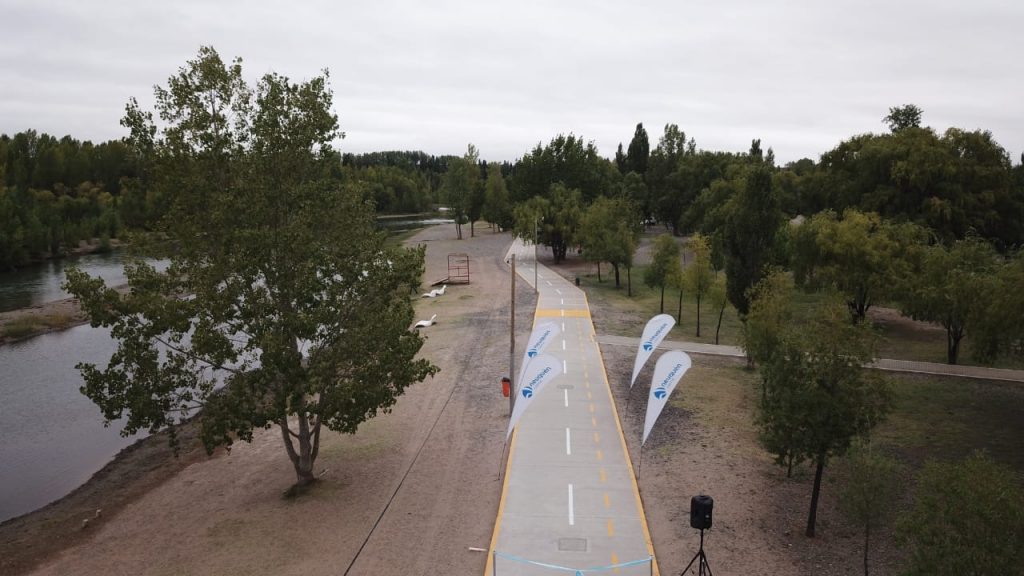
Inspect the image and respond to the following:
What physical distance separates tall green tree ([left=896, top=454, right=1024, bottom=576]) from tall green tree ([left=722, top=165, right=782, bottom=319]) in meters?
19.7

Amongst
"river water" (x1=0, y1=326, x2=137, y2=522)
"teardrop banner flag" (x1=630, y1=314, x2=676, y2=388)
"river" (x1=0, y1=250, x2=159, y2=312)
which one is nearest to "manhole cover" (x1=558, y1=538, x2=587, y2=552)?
"teardrop banner flag" (x1=630, y1=314, x2=676, y2=388)

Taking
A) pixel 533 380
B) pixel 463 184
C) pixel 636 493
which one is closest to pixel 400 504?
pixel 533 380

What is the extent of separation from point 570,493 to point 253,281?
10.1 meters

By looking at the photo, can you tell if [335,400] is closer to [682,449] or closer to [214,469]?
[214,469]

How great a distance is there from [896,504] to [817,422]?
13.8 ft

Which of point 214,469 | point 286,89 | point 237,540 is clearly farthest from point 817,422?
point 214,469

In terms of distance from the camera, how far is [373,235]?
19891mm

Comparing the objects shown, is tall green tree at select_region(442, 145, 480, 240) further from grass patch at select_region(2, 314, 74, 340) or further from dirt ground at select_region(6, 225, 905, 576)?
dirt ground at select_region(6, 225, 905, 576)

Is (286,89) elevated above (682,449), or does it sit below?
above

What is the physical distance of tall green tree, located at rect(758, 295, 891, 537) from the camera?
15039mm

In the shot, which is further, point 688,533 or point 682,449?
point 682,449

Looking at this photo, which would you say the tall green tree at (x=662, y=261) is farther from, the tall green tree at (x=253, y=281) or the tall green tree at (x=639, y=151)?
the tall green tree at (x=639, y=151)

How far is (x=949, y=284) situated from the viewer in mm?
26125

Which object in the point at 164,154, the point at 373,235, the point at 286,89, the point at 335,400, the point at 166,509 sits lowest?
the point at 166,509
